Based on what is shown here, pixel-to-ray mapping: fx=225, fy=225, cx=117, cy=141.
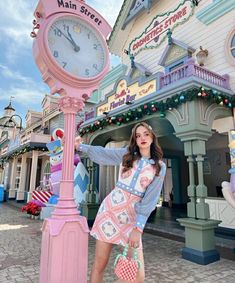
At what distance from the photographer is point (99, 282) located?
1994mm

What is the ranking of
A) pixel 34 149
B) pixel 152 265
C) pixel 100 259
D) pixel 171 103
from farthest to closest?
1. pixel 34 149
2. pixel 171 103
3. pixel 152 265
4. pixel 100 259


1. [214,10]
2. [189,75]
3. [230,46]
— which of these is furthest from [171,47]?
[189,75]

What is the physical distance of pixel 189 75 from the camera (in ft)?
15.5

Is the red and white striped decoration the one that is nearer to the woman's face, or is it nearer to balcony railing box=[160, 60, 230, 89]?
balcony railing box=[160, 60, 230, 89]

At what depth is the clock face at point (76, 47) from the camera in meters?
2.46

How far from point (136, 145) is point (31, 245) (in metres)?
4.47

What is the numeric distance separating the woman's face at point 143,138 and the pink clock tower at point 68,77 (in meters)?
0.80

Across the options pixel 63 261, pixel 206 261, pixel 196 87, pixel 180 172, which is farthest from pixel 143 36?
pixel 63 261

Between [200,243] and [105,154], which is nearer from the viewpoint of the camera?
[105,154]

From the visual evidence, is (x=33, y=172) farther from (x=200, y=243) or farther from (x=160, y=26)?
(x=200, y=243)

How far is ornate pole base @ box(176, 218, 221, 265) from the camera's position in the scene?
4.21 m

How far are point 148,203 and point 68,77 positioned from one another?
5.23 feet

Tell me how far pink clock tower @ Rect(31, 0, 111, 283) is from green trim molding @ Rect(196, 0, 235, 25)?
5225 millimetres

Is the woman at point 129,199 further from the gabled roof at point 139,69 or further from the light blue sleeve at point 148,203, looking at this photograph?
the gabled roof at point 139,69
